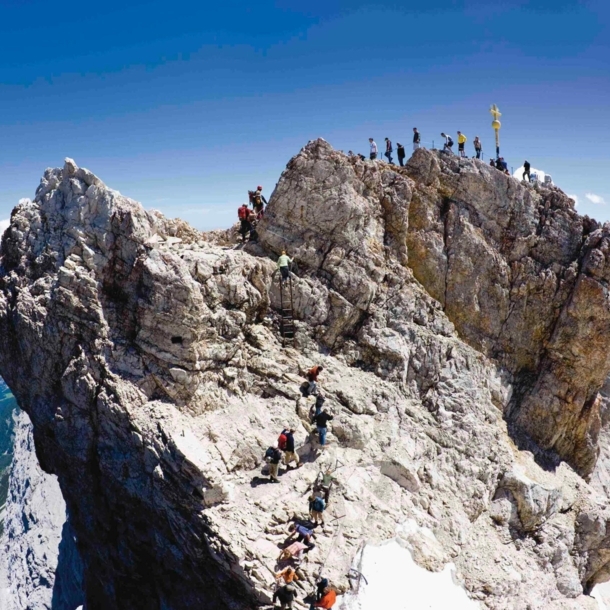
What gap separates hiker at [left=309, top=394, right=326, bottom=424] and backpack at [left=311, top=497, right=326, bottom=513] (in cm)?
403

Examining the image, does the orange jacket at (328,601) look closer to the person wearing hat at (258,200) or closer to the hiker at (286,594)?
the hiker at (286,594)

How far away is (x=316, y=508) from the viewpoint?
1770 centimetres

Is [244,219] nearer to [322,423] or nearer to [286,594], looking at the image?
[322,423]

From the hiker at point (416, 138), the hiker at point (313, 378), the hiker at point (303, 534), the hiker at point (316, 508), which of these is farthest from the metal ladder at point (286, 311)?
the hiker at point (416, 138)

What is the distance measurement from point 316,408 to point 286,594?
25.3ft

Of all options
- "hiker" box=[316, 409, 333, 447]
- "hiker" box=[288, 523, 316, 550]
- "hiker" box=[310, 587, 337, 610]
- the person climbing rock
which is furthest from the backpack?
"hiker" box=[316, 409, 333, 447]

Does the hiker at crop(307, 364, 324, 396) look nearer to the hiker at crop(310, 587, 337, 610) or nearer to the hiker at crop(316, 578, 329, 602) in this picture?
the hiker at crop(316, 578, 329, 602)

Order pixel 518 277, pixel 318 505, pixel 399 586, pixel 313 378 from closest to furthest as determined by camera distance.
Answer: pixel 318 505
pixel 399 586
pixel 313 378
pixel 518 277

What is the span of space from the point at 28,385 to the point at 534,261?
32559 millimetres

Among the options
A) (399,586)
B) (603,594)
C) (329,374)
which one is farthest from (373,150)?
(603,594)

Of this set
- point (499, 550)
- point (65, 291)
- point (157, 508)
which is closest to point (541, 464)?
point (499, 550)

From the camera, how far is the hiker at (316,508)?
57.6 feet

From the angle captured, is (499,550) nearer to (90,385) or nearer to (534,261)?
(534,261)

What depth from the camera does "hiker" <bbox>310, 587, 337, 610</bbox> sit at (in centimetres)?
1562
